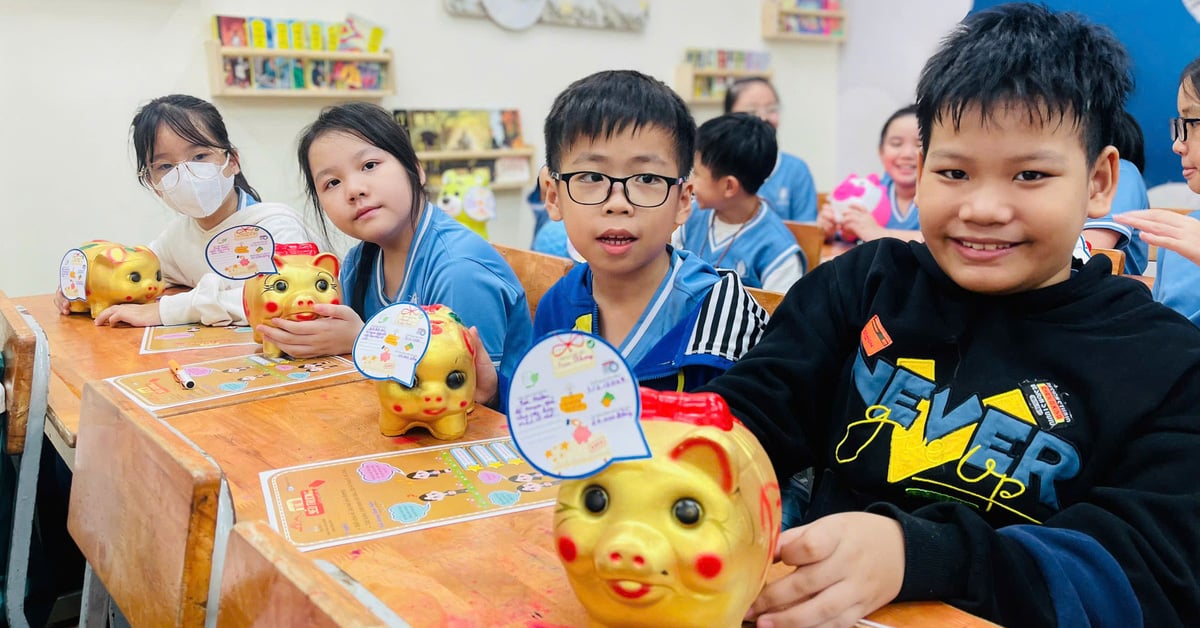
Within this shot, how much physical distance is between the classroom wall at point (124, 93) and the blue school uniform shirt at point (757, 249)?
1.60 metres

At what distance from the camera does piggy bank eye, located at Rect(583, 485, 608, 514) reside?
0.62 m

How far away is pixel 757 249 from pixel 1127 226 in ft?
3.01

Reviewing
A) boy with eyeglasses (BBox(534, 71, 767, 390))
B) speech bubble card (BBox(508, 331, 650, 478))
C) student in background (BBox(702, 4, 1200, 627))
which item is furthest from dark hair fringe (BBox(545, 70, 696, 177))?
speech bubble card (BBox(508, 331, 650, 478))

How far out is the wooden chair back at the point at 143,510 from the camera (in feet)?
2.32

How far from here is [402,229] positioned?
1785 mm

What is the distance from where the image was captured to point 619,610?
0.63 m

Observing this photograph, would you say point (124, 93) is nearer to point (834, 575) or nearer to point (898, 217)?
point (898, 217)

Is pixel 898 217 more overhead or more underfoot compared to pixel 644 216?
more underfoot

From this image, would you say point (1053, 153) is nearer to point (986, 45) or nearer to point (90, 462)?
point (986, 45)

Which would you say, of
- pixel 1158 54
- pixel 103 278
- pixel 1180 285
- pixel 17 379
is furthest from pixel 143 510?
pixel 1158 54

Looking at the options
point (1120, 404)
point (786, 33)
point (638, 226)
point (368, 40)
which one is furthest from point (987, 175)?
point (786, 33)

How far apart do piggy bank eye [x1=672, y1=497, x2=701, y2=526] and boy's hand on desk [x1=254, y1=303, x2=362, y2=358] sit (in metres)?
1.03

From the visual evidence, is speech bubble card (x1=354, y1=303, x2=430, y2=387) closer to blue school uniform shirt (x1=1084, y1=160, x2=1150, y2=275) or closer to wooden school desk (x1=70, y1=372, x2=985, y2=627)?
wooden school desk (x1=70, y1=372, x2=985, y2=627)

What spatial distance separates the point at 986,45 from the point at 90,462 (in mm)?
1024
